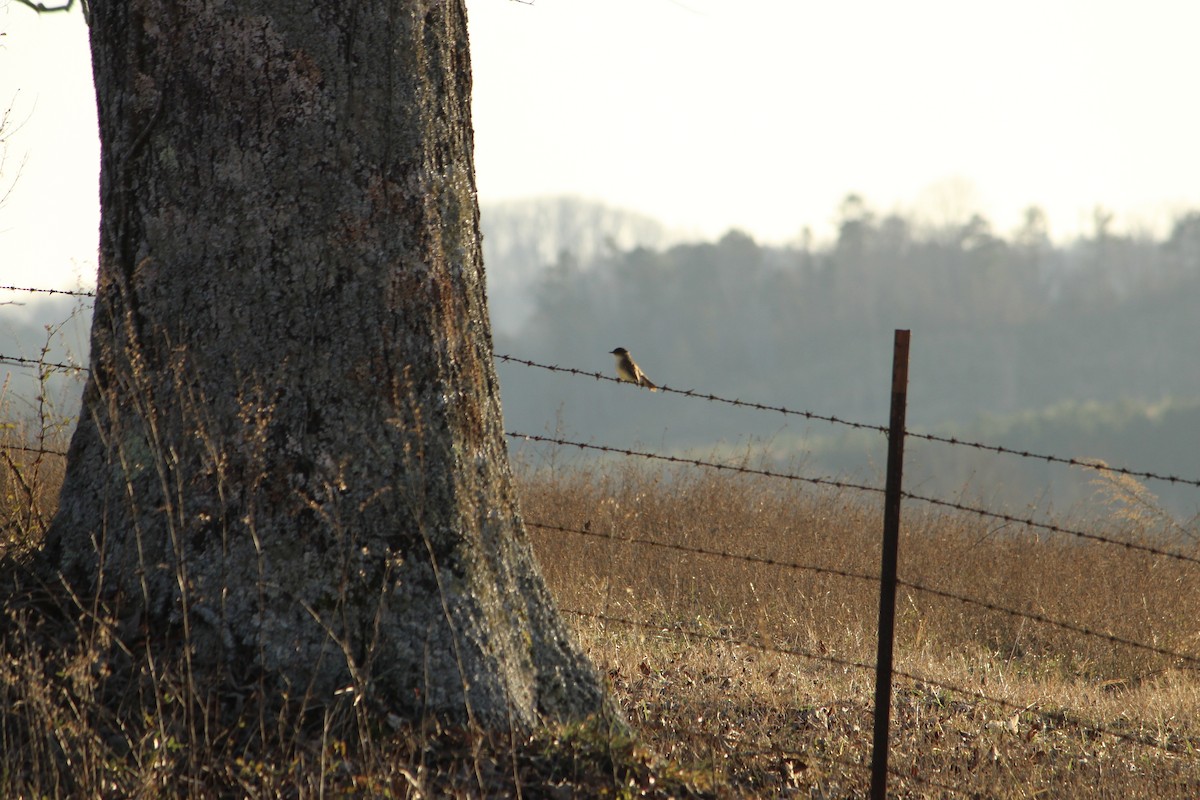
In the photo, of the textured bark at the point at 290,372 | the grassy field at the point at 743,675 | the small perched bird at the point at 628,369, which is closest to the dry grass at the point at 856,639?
the grassy field at the point at 743,675

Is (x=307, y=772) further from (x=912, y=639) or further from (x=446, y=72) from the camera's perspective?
(x=912, y=639)

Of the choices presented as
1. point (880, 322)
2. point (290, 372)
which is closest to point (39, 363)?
point (290, 372)

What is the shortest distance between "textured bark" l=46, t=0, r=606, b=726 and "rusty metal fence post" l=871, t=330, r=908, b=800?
129 centimetres

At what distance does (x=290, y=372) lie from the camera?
A: 3518 millimetres

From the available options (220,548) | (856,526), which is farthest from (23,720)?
(856,526)

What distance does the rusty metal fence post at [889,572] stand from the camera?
4020 mm

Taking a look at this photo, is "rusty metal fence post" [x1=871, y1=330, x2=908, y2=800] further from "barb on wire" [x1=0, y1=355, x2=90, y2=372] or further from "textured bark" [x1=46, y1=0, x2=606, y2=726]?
"barb on wire" [x1=0, y1=355, x2=90, y2=372]

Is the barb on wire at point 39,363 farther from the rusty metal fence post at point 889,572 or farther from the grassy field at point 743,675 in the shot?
the rusty metal fence post at point 889,572

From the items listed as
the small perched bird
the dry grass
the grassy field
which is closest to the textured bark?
the grassy field

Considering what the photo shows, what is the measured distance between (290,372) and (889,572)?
2278 mm

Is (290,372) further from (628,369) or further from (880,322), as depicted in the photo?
(880,322)

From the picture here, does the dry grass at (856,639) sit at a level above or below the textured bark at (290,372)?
below

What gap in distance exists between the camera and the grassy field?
3.19 metres

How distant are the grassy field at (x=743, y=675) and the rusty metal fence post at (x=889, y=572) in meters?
0.24
